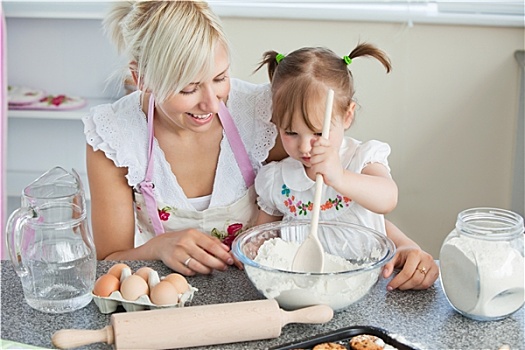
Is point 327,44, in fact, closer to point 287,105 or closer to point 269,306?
point 287,105

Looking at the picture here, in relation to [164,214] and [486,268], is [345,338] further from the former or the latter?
[164,214]

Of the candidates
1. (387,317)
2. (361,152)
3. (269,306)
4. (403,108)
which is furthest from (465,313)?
(403,108)

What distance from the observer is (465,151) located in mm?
3018

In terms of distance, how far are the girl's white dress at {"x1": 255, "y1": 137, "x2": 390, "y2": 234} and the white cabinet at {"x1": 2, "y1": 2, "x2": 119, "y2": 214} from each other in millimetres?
1567

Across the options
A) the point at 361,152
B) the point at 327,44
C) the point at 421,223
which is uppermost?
the point at 327,44

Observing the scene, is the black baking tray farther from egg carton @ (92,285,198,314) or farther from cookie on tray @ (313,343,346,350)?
egg carton @ (92,285,198,314)

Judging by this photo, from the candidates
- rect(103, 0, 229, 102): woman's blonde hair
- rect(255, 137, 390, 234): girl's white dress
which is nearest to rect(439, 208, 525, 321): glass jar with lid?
rect(255, 137, 390, 234): girl's white dress

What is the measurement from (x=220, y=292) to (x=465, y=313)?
40 cm

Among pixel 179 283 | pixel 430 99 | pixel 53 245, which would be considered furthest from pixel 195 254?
pixel 430 99

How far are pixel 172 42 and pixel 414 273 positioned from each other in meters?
0.63

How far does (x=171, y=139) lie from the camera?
69.7 inches

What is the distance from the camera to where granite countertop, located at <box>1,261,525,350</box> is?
3.85ft

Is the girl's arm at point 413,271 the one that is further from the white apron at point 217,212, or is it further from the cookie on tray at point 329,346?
the white apron at point 217,212

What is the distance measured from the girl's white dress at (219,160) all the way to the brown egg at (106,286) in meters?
0.47
